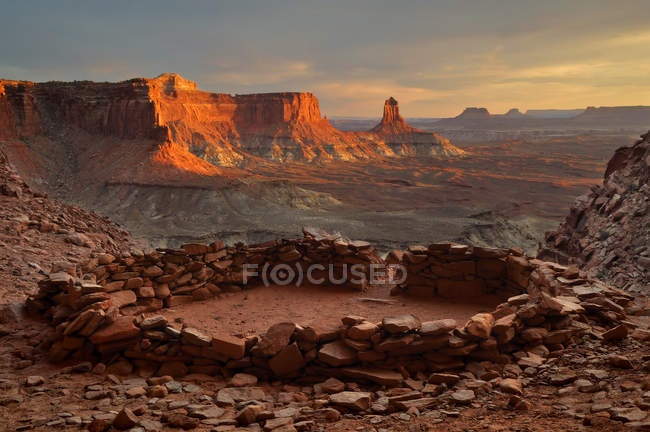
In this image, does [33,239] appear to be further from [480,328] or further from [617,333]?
[617,333]

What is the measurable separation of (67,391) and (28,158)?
54.7 metres

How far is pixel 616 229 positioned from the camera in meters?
16.4

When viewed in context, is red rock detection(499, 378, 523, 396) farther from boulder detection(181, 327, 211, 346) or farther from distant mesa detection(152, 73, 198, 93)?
distant mesa detection(152, 73, 198, 93)

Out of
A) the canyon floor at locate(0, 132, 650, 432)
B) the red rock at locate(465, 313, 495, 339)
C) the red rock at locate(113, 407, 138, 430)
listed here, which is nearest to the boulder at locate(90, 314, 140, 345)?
the canyon floor at locate(0, 132, 650, 432)

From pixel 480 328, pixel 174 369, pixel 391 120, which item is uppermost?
pixel 391 120

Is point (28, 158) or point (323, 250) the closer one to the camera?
point (323, 250)

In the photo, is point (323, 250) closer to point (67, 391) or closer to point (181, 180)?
point (67, 391)

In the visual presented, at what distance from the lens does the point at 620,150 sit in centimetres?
2072

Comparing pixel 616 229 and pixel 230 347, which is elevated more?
pixel 616 229

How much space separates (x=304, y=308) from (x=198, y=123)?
3437 inches

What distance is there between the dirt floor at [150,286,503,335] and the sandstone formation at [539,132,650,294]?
7.31 meters

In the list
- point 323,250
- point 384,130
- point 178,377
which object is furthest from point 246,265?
point 384,130

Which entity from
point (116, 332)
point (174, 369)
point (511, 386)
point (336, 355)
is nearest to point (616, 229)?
point (511, 386)
